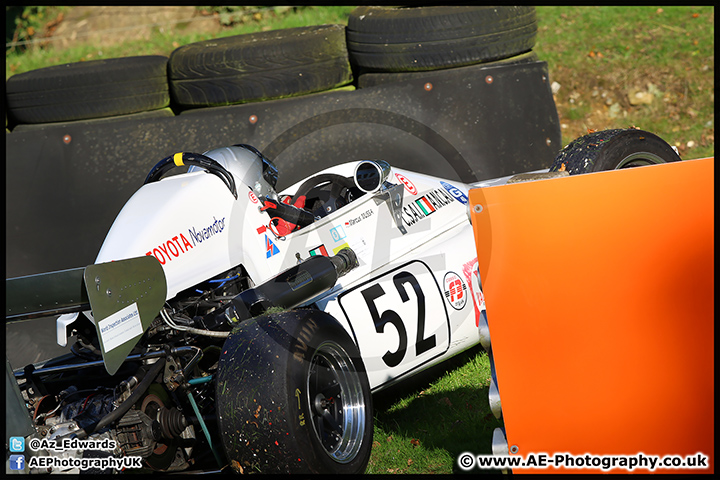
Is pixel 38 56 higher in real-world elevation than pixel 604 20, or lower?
higher

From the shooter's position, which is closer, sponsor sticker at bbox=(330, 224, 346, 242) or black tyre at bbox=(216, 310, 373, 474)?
black tyre at bbox=(216, 310, 373, 474)

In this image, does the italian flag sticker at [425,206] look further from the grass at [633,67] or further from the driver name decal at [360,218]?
the grass at [633,67]

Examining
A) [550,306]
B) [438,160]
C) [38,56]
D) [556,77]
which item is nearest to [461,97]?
[438,160]

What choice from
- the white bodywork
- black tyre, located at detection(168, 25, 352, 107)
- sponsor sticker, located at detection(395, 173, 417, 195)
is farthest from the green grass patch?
black tyre, located at detection(168, 25, 352, 107)

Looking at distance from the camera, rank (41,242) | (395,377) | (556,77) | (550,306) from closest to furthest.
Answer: (550,306) → (395,377) → (41,242) → (556,77)

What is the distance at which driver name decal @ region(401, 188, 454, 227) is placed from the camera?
4.17 meters

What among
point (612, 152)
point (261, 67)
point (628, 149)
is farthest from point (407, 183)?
point (261, 67)

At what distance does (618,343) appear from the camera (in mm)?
1893

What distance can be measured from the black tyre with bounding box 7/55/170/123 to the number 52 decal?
3.53 m

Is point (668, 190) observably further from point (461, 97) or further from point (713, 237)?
point (461, 97)

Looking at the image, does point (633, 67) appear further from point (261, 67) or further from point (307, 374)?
point (307, 374)

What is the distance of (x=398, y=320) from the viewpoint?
3693 mm

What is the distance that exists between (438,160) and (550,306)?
13.0 feet

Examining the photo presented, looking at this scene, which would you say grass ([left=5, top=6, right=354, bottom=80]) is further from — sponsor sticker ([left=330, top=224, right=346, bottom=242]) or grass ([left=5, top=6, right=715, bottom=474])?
sponsor sticker ([left=330, top=224, right=346, bottom=242])
